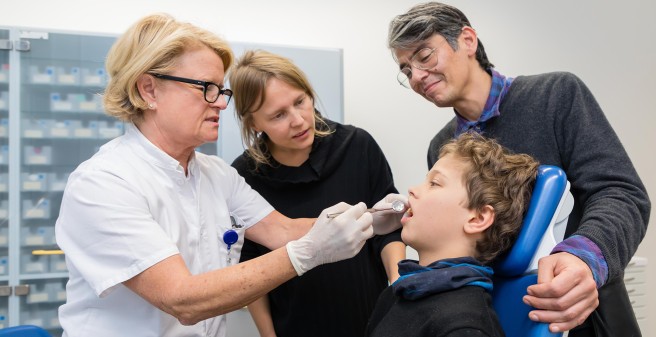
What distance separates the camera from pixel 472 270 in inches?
41.4

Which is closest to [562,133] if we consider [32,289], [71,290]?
[71,290]

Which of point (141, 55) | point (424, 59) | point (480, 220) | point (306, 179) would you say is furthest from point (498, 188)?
point (141, 55)

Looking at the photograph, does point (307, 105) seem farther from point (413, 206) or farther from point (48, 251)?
point (48, 251)

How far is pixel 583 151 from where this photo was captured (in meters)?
1.18

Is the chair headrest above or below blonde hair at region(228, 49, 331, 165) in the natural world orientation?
below

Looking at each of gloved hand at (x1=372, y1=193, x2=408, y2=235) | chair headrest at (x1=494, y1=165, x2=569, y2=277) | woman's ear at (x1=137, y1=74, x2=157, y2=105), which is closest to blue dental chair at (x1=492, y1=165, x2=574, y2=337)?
chair headrest at (x1=494, y1=165, x2=569, y2=277)

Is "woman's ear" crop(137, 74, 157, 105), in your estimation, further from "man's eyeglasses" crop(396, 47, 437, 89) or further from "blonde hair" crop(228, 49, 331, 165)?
"man's eyeglasses" crop(396, 47, 437, 89)

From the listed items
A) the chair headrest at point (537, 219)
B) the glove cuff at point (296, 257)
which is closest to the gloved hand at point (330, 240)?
the glove cuff at point (296, 257)

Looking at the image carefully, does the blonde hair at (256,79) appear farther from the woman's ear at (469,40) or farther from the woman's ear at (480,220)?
the woman's ear at (480,220)

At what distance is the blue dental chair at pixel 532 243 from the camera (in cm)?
101

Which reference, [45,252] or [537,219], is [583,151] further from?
[45,252]

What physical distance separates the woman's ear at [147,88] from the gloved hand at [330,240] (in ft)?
1.67

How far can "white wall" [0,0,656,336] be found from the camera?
2.51 m

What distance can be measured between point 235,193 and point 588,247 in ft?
3.16
